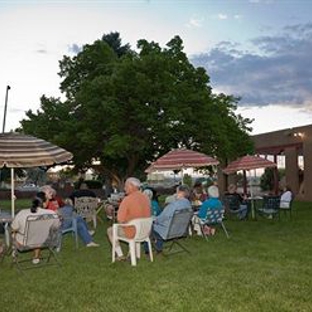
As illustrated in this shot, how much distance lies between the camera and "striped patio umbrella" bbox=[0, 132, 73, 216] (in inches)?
332

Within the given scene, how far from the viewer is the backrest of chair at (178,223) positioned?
840 cm

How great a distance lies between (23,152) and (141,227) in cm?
228

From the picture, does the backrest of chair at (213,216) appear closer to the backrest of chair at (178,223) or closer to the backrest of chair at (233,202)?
the backrest of chair at (178,223)

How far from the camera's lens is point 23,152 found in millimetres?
8500

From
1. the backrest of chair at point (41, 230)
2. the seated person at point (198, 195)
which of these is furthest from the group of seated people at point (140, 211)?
the seated person at point (198, 195)

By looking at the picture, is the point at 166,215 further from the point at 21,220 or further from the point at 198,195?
the point at 198,195

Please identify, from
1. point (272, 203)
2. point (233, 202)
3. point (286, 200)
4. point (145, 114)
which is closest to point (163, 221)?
point (272, 203)

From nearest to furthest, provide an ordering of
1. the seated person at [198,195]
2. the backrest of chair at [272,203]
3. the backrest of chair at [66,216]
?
the backrest of chair at [66,216] < the seated person at [198,195] < the backrest of chair at [272,203]

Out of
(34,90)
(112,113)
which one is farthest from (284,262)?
(34,90)

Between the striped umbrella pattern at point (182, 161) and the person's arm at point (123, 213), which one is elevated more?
the striped umbrella pattern at point (182, 161)

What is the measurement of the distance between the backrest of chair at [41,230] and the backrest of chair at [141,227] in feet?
3.78

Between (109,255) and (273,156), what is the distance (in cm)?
2487

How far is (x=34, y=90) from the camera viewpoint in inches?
1080

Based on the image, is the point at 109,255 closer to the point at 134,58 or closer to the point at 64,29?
the point at 64,29
